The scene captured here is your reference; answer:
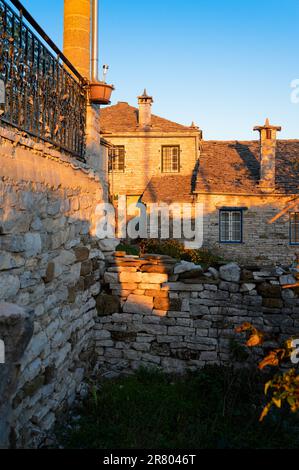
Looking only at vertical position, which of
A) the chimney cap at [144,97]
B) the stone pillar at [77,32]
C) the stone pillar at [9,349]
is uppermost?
the chimney cap at [144,97]

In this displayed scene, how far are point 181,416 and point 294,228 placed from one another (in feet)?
48.7

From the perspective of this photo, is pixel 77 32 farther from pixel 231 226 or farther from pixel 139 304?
pixel 231 226

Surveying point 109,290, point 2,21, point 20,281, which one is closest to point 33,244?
point 20,281

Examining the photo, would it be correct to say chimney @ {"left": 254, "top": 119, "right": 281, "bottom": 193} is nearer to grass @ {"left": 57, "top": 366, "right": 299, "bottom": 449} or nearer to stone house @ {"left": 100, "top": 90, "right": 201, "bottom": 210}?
stone house @ {"left": 100, "top": 90, "right": 201, "bottom": 210}

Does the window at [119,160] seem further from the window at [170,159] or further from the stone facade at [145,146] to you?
the window at [170,159]

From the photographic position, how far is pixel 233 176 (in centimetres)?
1961

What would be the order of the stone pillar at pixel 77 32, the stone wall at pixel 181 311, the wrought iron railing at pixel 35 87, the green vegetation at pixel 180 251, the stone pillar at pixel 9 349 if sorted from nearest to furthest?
the stone pillar at pixel 9 349, the wrought iron railing at pixel 35 87, the stone wall at pixel 181 311, the stone pillar at pixel 77 32, the green vegetation at pixel 180 251

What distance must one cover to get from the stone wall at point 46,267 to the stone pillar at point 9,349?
0.08m

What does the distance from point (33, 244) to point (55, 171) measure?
0.99 meters

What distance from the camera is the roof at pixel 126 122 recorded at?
23828 millimetres

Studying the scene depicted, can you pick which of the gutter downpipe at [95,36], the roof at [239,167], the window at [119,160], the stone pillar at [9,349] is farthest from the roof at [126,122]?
the stone pillar at [9,349]

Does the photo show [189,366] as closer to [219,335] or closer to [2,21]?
[219,335]

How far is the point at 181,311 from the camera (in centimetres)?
663

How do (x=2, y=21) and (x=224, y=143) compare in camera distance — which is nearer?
(x=2, y=21)
